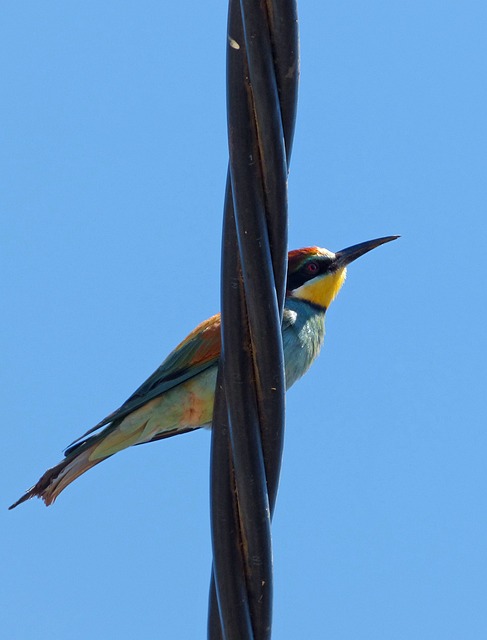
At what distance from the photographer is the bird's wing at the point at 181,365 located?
4859mm

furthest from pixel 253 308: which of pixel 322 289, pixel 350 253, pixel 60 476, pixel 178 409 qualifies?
pixel 350 253

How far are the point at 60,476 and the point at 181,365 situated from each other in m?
0.77

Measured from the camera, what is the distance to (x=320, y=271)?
18.2 ft

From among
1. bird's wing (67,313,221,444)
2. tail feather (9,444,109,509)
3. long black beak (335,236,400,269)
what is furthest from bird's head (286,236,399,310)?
tail feather (9,444,109,509)

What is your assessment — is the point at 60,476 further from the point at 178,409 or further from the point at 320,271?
the point at 320,271

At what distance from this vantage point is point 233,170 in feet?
5.68

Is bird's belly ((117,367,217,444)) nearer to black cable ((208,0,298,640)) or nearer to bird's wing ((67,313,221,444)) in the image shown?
bird's wing ((67,313,221,444))

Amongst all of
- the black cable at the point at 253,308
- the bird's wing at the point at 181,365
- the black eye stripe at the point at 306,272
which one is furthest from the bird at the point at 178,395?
the black cable at the point at 253,308

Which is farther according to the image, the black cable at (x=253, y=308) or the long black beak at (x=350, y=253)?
the long black beak at (x=350, y=253)

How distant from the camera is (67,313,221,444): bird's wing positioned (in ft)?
15.9

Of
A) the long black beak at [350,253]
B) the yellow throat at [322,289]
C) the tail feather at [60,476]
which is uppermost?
the long black beak at [350,253]

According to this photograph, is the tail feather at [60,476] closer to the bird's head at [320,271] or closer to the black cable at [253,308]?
the bird's head at [320,271]

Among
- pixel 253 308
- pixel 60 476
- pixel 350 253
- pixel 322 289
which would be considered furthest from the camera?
pixel 350 253

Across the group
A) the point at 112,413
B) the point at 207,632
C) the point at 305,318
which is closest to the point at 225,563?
the point at 207,632
